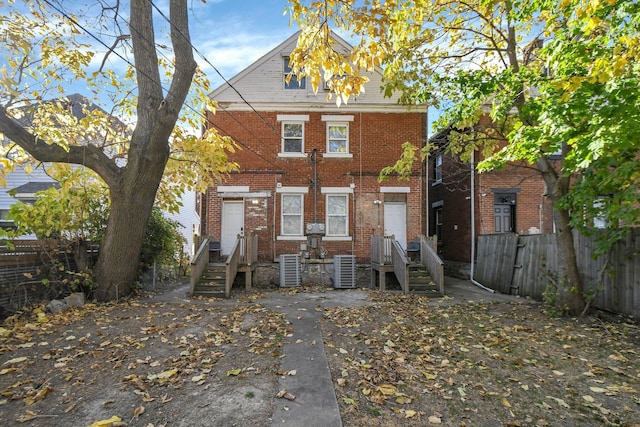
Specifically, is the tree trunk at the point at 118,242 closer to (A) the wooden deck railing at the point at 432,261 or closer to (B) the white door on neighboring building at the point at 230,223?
(B) the white door on neighboring building at the point at 230,223

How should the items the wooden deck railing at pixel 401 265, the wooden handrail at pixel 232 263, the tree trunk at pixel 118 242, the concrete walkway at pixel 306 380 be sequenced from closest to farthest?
the concrete walkway at pixel 306 380, the tree trunk at pixel 118 242, the wooden handrail at pixel 232 263, the wooden deck railing at pixel 401 265

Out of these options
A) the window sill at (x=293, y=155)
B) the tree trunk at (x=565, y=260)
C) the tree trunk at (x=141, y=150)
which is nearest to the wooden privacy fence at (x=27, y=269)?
the tree trunk at (x=141, y=150)

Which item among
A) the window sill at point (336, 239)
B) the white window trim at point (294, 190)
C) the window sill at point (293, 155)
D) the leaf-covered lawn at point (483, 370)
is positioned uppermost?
the window sill at point (293, 155)

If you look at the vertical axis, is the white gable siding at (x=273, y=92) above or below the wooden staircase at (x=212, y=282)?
above

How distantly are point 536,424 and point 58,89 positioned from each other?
37.6 ft

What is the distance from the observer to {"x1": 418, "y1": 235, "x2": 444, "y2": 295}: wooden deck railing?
34.9 feet

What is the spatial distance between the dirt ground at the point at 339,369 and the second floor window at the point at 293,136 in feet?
26.1

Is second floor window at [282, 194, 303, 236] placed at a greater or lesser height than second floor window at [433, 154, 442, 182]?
lesser

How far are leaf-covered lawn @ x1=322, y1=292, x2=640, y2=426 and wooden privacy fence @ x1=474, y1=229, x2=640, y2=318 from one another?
2.56 feet

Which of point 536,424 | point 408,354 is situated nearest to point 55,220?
point 408,354

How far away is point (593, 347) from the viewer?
5.51 meters

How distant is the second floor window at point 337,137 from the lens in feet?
45.4

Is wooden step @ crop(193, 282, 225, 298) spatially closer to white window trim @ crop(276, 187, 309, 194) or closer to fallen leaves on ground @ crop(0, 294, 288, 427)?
fallen leaves on ground @ crop(0, 294, 288, 427)

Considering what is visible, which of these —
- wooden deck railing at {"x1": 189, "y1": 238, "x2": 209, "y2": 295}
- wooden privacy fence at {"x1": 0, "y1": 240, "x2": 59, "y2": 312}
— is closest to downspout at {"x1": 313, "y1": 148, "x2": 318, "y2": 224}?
wooden deck railing at {"x1": 189, "y1": 238, "x2": 209, "y2": 295}
